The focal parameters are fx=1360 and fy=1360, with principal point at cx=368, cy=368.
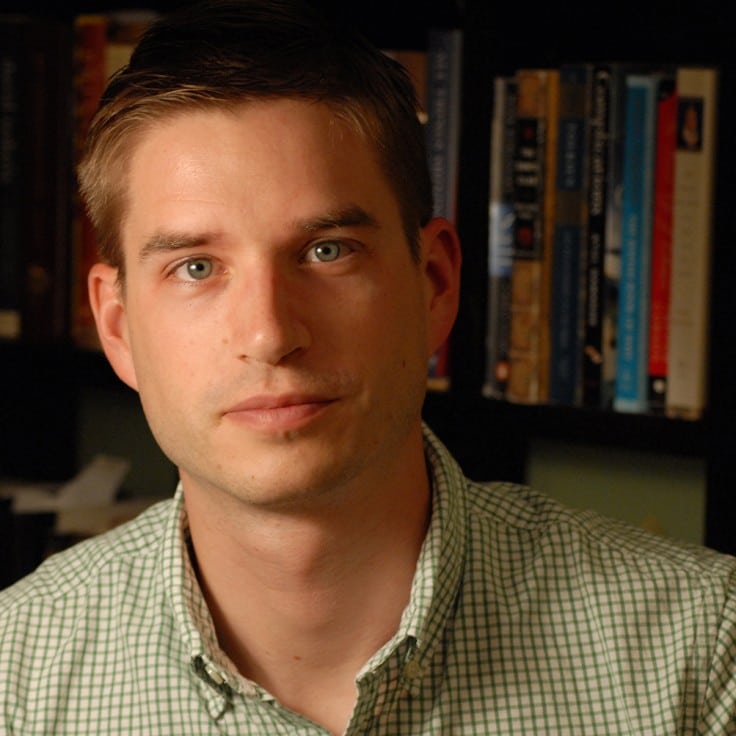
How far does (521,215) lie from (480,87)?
17 cm

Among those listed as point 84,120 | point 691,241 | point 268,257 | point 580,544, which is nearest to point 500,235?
point 691,241

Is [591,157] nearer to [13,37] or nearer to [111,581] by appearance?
[111,581]

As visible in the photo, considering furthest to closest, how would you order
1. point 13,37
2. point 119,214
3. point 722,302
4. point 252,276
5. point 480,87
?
1. point 13,37
2. point 480,87
3. point 722,302
4. point 119,214
5. point 252,276

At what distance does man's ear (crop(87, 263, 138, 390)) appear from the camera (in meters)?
1.34

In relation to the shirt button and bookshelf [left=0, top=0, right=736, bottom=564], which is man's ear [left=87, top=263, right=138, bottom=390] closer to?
the shirt button

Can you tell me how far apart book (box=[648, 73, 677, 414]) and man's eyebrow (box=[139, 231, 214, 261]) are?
64cm

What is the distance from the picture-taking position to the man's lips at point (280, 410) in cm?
115

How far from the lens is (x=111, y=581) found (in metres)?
1.38

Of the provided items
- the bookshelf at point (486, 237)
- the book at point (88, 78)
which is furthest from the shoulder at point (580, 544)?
the book at point (88, 78)

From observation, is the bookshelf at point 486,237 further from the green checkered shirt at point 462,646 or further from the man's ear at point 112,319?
the man's ear at point 112,319

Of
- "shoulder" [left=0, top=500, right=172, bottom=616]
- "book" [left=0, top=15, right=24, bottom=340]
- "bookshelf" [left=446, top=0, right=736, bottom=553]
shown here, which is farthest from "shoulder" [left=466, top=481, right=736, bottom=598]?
"book" [left=0, top=15, right=24, bottom=340]

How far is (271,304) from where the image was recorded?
1.13 metres

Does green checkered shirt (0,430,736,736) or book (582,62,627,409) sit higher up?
book (582,62,627,409)

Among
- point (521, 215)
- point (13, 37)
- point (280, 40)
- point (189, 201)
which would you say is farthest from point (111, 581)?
point (13, 37)
